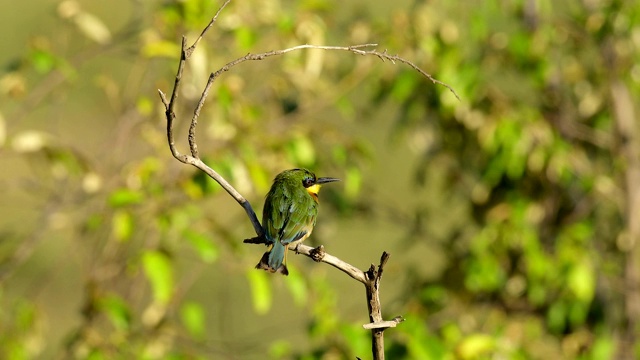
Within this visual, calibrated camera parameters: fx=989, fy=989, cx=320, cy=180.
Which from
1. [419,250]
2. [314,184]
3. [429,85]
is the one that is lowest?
[314,184]

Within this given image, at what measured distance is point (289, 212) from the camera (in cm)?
258

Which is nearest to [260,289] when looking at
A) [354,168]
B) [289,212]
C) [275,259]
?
[354,168]

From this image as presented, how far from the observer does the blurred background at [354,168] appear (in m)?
3.68

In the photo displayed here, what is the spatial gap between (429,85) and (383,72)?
27 cm

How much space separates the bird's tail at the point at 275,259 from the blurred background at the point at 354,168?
1.11m

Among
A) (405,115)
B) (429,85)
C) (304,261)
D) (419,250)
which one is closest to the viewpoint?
(429,85)

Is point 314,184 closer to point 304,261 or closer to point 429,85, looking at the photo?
point 429,85

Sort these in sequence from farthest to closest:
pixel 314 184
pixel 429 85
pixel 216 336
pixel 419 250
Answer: pixel 419 250, pixel 216 336, pixel 429 85, pixel 314 184

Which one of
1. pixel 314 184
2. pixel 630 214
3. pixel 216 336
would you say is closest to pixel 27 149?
pixel 314 184

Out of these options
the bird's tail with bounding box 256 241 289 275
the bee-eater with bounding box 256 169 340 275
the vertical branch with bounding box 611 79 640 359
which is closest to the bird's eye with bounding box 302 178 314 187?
the bee-eater with bounding box 256 169 340 275

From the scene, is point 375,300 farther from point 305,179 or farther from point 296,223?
point 305,179

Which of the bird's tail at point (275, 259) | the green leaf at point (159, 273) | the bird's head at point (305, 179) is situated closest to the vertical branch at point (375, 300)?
the bird's tail at point (275, 259)

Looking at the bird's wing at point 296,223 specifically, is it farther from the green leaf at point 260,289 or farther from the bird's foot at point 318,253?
the green leaf at point 260,289

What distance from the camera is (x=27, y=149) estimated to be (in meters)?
3.55
